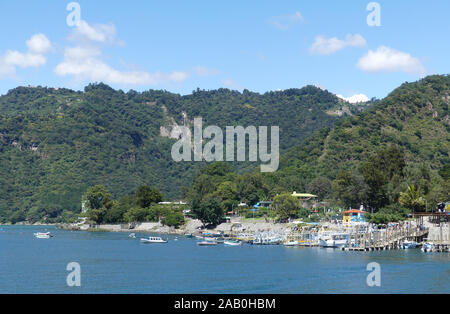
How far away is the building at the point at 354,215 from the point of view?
10550 centimetres

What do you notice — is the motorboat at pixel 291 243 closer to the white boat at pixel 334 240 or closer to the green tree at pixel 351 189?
the white boat at pixel 334 240

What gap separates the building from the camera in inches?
4154

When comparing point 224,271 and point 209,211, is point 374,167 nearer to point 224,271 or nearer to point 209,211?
point 209,211

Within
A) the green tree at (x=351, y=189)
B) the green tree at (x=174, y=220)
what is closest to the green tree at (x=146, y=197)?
the green tree at (x=174, y=220)

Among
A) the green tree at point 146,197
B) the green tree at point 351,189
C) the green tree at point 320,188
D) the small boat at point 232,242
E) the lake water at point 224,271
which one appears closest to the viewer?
the lake water at point 224,271

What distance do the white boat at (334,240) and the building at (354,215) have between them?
11.4m

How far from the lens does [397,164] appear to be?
112875mm

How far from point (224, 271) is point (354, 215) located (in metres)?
48.2

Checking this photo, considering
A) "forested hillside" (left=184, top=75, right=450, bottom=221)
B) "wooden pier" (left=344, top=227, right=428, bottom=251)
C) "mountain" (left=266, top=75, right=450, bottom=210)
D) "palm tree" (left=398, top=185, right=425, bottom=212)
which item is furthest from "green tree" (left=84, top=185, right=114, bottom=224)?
"wooden pier" (left=344, top=227, right=428, bottom=251)

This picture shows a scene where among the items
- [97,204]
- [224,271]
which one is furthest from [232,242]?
[97,204]

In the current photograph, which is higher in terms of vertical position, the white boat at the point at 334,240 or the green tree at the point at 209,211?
the green tree at the point at 209,211

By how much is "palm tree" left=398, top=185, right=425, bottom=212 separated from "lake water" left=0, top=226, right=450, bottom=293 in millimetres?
17594

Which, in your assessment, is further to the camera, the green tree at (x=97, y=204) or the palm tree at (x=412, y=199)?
the green tree at (x=97, y=204)

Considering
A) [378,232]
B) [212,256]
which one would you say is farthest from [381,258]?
[212,256]
